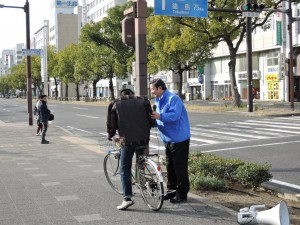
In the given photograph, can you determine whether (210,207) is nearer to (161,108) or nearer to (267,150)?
(161,108)

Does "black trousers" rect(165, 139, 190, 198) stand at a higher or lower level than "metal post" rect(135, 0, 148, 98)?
lower

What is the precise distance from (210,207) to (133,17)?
3884mm

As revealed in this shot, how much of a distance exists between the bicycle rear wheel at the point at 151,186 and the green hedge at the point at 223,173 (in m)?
1.20

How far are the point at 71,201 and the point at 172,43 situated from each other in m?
27.4

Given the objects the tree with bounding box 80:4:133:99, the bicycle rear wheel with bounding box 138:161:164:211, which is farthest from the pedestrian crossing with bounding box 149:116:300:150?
the tree with bounding box 80:4:133:99

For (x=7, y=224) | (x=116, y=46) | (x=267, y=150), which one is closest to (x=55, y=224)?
(x=7, y=224)

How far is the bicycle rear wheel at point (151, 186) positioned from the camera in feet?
17.2

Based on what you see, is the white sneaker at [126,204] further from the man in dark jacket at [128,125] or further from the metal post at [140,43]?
the metal post at [140,43]

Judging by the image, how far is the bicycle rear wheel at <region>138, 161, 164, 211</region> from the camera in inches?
206

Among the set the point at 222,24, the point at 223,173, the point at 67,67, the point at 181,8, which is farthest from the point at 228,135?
the point at 67,67

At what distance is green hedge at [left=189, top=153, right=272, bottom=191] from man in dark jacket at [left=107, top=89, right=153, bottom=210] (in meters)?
1.43

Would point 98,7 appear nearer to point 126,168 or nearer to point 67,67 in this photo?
point 67,67

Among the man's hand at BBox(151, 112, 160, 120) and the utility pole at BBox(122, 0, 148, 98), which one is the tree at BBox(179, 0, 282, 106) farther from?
the man's hand at BBox(151, 112, 160, 120)

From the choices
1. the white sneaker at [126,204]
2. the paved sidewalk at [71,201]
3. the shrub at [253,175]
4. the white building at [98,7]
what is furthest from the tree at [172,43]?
the white building at [98,7]
